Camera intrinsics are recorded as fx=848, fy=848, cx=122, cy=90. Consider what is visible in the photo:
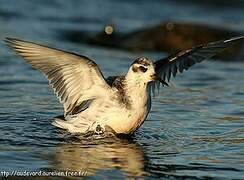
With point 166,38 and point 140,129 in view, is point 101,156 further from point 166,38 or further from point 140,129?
point 166,38

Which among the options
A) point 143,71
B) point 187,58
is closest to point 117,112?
point 143,71

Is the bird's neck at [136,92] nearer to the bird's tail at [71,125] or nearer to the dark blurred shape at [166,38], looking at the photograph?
the bird's tail at [71,125]

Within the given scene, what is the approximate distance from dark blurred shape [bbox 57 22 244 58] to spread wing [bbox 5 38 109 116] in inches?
309

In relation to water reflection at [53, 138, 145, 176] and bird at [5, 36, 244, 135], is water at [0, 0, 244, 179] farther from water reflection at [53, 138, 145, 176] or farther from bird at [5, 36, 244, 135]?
bird at [5, 36, 244, 135]

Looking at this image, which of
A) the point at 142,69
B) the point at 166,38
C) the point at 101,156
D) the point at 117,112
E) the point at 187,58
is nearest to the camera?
the point at 101,156

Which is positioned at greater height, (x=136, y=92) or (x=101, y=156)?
(x=136, y=92)

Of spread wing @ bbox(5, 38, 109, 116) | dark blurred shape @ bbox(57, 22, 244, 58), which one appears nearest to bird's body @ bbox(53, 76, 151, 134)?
spread wing @ bbox(5, 38, 109, 116)

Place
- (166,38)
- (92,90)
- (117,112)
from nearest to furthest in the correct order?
(117,112) < (92,90) < (166,38)

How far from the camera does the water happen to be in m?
9.14

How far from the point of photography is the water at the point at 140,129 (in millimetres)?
9141

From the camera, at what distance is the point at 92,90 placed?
10.7 m

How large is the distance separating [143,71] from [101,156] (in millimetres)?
1436

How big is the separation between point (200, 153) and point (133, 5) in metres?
15.0

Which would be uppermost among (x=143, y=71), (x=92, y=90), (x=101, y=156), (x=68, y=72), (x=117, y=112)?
(x=143, y=71)
